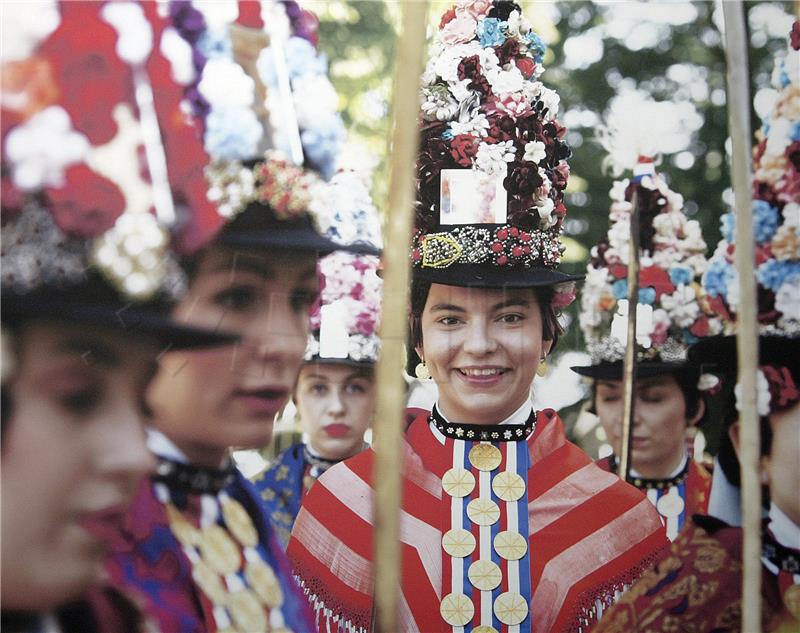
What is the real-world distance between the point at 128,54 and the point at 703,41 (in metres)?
1.93

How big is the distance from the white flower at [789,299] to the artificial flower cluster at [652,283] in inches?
8.7

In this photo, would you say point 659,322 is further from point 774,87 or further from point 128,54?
point 128,54

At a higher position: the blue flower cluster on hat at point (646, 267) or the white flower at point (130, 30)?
the white flower at point (130, 30)

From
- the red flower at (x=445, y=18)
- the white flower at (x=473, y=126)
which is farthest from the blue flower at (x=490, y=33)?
the white flower at (x=473, y=126)

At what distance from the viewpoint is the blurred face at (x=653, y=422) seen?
3.33 m

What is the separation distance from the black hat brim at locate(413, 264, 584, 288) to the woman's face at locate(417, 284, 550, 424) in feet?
0.08

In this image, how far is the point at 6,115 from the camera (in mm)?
2725

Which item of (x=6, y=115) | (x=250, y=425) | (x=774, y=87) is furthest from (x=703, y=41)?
(x=6, y=115)

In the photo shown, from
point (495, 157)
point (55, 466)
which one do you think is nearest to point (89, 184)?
point (55, 466)

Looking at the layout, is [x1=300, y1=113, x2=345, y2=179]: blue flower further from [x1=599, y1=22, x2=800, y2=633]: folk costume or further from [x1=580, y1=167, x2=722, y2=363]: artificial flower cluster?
[x1=599, y1=22, x2=800, y2=633]: folk costume

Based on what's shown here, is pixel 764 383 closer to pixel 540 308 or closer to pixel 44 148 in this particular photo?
pixel 540 308

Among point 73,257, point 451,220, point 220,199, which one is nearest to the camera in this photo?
point 73,257

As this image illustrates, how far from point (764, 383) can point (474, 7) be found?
5.40 ft

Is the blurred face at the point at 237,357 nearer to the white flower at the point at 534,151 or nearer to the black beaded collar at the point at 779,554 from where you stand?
the white flower at the point at 534,151
